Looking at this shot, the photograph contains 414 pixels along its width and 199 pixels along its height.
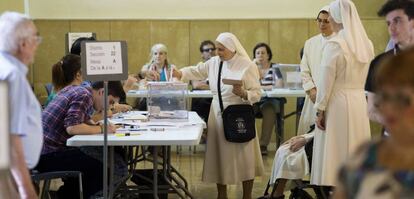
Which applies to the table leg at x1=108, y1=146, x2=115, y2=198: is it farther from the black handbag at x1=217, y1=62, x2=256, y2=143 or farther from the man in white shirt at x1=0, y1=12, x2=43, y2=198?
the man in white shirt at x1=0, y1=12, x2=43, y2=198

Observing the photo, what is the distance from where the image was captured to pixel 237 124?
16.7 feet

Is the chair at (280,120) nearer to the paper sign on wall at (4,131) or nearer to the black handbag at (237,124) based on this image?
the black handbag at (237,124)

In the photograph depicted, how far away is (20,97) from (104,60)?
3.99 ft

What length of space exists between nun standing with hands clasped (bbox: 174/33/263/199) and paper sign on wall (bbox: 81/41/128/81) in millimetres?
1544

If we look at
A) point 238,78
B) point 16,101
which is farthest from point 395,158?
point 238,78

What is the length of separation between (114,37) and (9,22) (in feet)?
21.2

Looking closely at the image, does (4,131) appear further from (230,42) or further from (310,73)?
(310,73)

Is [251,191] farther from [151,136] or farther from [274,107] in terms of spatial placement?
[274,107]

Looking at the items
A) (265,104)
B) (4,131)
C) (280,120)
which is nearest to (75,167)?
(4,131)

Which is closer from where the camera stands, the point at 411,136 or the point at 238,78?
the point at 411,136

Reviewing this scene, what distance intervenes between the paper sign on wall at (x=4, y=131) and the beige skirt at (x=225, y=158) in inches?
141

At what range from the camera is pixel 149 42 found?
29.6 feet

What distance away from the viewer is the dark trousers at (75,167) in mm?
4199

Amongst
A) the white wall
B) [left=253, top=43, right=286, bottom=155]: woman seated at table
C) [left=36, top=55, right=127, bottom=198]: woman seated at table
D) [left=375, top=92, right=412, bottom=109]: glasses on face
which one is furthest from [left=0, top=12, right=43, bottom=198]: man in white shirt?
the white wall
